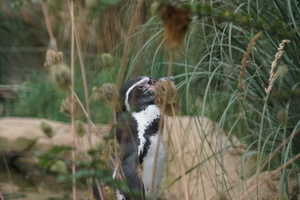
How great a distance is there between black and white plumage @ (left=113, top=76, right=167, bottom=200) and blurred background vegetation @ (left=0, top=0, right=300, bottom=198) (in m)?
0.12

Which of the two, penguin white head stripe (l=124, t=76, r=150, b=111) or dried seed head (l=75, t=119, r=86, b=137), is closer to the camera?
dried seed head (l=75, t=119, r=86, b=137)

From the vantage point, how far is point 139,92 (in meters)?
2.79

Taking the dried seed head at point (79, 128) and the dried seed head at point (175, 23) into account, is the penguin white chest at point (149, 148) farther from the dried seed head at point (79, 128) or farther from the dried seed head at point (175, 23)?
the dried seed head at point (175, 23)

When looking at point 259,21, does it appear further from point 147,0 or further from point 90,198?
point 147,0

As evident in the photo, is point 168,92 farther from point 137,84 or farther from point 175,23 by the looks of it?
point 137,84

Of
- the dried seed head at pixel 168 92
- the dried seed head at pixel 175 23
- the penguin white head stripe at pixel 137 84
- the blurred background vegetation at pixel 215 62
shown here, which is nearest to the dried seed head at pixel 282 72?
the blurred background vegetation at pixel 215 62

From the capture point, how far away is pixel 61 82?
149 centimetres

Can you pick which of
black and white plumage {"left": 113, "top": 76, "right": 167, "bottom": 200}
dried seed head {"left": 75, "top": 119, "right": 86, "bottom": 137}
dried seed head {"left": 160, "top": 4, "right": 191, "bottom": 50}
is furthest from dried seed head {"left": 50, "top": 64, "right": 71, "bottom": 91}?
black and white plumage {"left": 113, "top": 76, "right": 167, "bottom": 200}

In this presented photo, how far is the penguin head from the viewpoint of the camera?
2707 millimetres

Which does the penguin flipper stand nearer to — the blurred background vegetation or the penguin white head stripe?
the penguin white head stripe

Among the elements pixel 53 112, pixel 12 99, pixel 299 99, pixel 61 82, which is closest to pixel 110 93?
pixel 61 82

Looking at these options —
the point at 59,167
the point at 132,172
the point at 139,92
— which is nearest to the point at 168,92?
the point at 59,167

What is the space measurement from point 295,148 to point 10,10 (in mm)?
4802

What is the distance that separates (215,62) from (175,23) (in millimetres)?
1429
